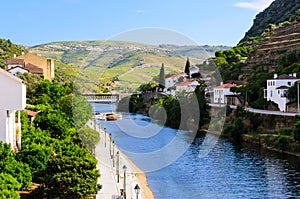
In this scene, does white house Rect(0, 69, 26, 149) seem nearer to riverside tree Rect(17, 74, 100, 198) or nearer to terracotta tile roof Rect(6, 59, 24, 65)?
riverside tree Rect(17, 74, 100, 198)

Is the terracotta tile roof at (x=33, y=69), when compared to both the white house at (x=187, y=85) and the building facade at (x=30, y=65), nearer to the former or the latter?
the building facade at (x=30, y=65)

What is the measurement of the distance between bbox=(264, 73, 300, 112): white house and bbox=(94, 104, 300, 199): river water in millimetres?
7147

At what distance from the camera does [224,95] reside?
165 ft

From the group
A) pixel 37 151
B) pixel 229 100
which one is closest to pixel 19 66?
pixel 229 100

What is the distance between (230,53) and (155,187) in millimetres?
50013

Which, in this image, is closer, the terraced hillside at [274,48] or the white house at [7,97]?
the white house at [7,97]

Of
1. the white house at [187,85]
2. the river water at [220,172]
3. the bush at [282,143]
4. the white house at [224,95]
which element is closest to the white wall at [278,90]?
the white house at [224,95]

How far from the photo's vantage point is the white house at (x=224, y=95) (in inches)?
1937

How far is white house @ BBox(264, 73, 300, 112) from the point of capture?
40219mm

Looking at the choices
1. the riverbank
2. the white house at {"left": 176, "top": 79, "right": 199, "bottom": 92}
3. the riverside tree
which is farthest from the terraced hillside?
the riverside tree

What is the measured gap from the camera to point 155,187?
862 inches

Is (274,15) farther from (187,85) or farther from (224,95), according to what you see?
(224,95)

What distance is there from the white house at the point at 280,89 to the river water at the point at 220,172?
7147 millimetres

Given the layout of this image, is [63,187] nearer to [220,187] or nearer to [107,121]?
[220,187]
